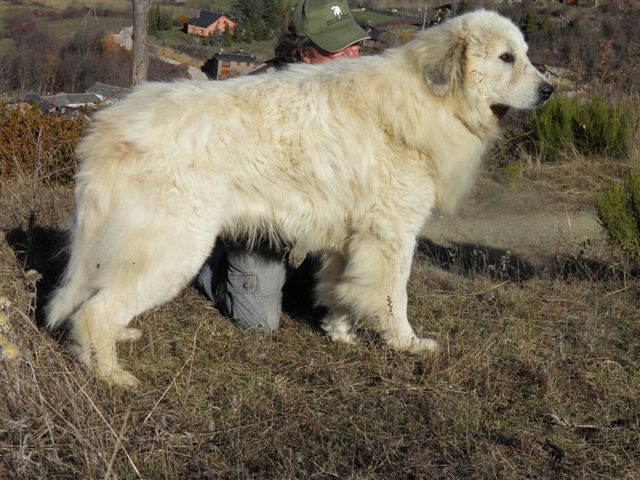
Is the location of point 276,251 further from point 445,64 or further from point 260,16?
point 260,16

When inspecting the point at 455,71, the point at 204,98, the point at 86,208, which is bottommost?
the point at 86,208

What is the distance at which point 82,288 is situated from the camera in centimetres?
319

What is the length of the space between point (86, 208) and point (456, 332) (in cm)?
204

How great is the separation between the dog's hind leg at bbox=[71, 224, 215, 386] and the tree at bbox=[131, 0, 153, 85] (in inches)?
124

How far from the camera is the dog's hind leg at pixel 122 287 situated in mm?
3031

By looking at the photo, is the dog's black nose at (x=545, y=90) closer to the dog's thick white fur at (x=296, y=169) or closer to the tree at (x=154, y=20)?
the dog's thick white fur at (x=296, y=169)

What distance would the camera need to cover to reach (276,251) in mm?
4121

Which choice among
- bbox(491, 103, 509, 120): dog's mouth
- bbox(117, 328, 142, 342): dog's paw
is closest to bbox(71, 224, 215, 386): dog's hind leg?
bbox(117, 328, 142, 342): dog's paw

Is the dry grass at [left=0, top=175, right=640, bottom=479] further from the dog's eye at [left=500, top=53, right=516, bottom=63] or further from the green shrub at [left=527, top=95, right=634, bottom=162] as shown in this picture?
the green shrub at [left=527, top=95, right=634, bottom=162]

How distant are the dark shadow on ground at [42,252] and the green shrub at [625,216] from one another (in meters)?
3.47

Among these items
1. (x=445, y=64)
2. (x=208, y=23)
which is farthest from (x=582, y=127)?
(x=445, y=64)

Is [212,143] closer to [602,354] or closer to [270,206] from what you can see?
[270,206]

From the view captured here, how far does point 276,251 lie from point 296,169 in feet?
3.09

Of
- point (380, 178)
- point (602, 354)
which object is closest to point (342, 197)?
point (380, 178)
